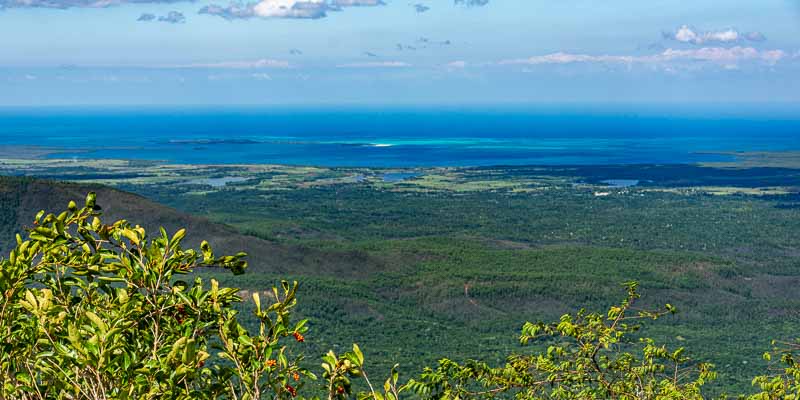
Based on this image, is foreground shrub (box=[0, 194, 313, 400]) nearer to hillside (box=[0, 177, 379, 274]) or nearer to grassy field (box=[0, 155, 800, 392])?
grassy field (box=[0, 155, 800, 392])

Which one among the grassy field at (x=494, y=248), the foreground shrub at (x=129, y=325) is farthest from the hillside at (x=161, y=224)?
the foreground shrub at (x=129, y=325)

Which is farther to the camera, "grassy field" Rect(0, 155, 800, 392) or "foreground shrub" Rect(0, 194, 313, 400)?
"grassy field" Rect(0, 155, 800, 392)

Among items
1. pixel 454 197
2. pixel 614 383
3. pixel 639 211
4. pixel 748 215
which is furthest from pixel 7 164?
pixel 614 383

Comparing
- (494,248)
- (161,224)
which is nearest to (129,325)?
(161,224)

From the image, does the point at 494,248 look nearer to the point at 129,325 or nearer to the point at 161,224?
the point at 161,224

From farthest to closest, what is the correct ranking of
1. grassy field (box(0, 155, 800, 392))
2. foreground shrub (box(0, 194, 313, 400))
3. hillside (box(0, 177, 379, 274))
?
1. hillside (box(0, 177, 379, 274))
2. grassy field (box(0, 155, 800, 392))
3. foreground shrub (box(0, 194, 313, 400))

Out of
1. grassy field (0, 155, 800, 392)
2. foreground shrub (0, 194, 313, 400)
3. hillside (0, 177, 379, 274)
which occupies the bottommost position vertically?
grassy field (0, 155, 800, 392)

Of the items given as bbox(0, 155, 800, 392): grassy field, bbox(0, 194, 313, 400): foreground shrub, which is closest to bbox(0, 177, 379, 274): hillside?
bbox(0, 155, 800, 392): grassy field

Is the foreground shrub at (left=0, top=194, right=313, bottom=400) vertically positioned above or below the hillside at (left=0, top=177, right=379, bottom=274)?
above

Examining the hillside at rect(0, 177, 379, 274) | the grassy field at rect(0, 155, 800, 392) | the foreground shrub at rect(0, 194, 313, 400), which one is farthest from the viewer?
the hillside at rect(0, 177, 379, 274)
